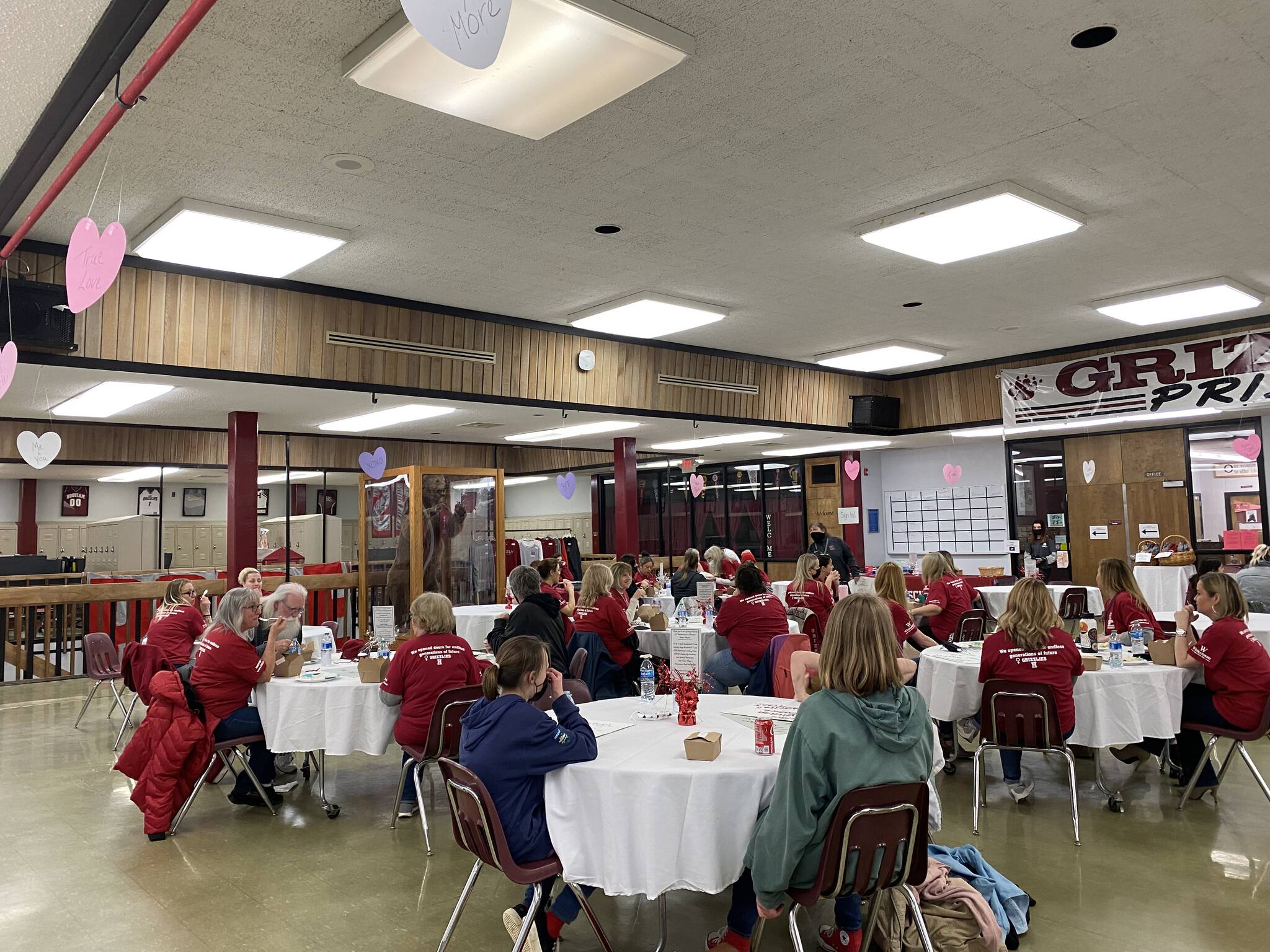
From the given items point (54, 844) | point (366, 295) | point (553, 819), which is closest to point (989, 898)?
point (553, 819)

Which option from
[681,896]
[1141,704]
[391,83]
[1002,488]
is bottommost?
[681,896]

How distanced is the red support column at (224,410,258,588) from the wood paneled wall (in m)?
1.96

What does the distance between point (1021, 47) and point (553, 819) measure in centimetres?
361

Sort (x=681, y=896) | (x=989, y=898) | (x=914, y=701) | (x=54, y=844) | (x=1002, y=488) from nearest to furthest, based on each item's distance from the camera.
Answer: (x=914, y=701) → (x=989, y=898) → (x=681, y=896) → (x=54, y=844) → (x=1002, y=488)

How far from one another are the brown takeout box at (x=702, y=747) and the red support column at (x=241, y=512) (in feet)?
19.7

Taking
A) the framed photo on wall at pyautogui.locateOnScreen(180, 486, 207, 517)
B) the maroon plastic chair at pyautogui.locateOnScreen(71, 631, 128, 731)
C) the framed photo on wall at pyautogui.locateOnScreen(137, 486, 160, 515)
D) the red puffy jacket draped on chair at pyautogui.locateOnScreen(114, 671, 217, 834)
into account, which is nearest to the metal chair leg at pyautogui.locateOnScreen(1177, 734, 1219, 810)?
the red puffy jacket draped on chair at pyautogui.locateOnScreen(114, 671, 217, 834)

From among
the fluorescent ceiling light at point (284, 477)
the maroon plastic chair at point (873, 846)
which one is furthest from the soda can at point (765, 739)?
the fluorescent ceiling light at point (284, 477)

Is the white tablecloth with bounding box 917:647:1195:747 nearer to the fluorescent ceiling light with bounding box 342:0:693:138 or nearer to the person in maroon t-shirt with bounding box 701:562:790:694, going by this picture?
the person in maroon t-shirt with bounding box 701:562:790:694

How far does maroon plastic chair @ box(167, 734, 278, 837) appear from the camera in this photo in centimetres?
494

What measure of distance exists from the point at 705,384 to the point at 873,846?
298 inches

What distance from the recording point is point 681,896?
4.01 metres

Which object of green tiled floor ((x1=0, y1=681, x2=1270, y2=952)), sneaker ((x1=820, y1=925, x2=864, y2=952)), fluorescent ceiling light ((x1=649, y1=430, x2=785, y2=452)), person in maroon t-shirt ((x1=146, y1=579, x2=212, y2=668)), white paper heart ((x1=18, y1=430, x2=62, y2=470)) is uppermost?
fluorescent ceiling light ((x1=649, y1=430, x2=785, y2=452))

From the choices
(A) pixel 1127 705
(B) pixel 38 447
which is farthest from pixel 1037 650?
(B) pixel 38 447

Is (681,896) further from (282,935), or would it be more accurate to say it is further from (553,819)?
(282,935)
